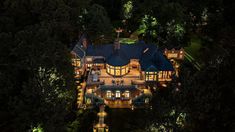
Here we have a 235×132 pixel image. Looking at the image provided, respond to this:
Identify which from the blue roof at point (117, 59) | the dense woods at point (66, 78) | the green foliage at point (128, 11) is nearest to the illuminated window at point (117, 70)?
the blue roof at point (117, 59)

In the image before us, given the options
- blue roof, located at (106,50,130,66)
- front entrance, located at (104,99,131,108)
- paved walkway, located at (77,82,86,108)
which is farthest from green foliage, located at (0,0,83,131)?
blue roof, located at (106,50,130,66)

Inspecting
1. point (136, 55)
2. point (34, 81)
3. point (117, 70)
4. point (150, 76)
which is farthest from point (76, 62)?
point (34, 81)

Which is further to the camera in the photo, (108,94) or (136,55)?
(136,55)

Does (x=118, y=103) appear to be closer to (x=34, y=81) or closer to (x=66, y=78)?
(x=66, y=78)

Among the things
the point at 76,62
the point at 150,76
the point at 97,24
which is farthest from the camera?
the point at 97,24

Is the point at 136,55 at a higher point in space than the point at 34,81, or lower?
higher

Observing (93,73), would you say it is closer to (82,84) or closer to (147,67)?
(82,84)

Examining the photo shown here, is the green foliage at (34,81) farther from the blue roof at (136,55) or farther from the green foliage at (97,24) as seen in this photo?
the green foliage at (97,24)

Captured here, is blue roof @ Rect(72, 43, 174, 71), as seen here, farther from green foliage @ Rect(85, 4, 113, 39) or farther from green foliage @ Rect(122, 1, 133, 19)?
green foliage @ Rect(122, 1, 133, 19)
